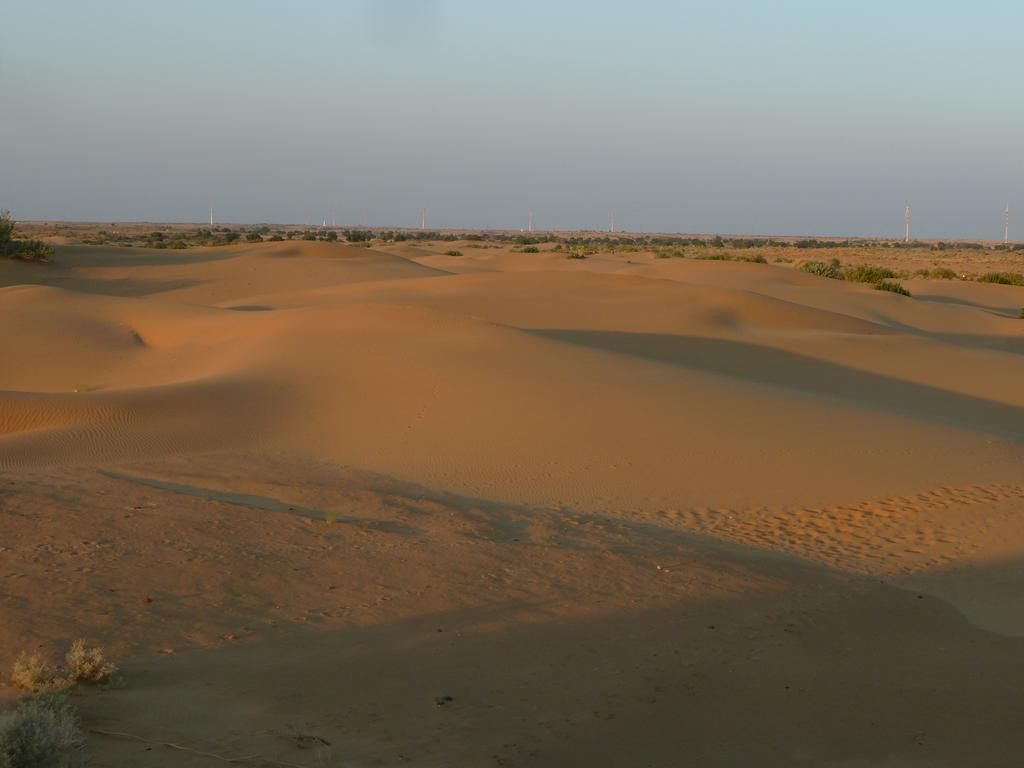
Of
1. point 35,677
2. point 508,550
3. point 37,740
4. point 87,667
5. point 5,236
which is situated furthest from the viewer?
point 5,236

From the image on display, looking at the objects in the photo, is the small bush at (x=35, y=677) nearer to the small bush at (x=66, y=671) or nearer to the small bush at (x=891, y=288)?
the small bush at (x=66, y=671)

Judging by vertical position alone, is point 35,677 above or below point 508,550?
above

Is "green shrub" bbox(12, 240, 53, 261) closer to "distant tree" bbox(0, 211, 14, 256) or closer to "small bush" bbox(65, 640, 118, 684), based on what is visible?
"distant tree" bbox(0, 211, 14, 256)

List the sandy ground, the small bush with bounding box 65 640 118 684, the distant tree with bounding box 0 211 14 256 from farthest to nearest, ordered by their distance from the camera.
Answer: the distant tree with bounding box 0 211 14 256
the sandy ground
the small bush with bounding box 65 640 118 684

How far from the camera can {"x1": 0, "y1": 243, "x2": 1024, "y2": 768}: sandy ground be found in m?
5.58

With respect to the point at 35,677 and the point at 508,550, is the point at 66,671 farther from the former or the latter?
the point at 508,550

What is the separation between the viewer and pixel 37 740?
420cm

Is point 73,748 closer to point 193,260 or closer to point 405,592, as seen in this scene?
point 405,592

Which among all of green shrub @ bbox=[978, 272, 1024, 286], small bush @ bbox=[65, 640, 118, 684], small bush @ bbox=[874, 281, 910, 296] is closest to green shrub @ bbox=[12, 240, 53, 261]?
small bush @ bbox=[874, 281, 910, 296]

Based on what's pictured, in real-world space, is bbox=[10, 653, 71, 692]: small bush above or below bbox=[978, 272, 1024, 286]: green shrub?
below

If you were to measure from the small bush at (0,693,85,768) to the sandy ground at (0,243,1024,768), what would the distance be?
25cm

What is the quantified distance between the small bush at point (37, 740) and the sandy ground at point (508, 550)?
9.8 inches

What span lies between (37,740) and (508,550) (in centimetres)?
451

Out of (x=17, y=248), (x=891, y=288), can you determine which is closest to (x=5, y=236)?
(x=17, y=248)
